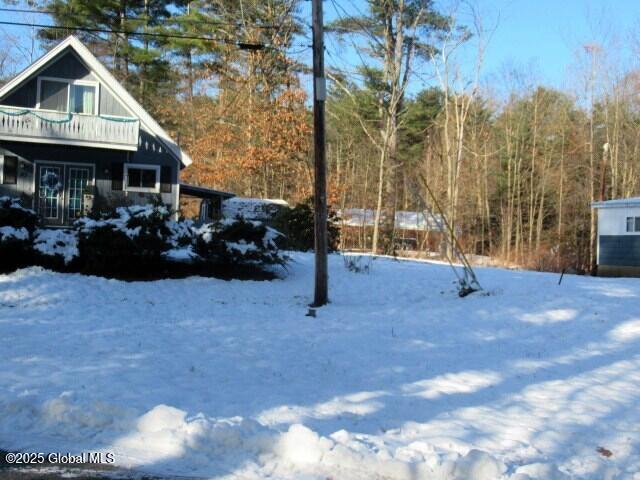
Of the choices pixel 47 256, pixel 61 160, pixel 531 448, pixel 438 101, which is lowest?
pixel 531 448

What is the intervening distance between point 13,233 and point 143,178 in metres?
10.8

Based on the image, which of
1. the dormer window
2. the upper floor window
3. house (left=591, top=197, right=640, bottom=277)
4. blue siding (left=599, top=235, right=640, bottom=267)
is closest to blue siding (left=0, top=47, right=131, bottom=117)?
the dormer window

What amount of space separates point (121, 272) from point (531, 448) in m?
12.3

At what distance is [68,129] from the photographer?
22703 millimetres

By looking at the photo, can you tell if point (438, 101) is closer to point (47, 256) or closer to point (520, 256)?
point (520, 256)

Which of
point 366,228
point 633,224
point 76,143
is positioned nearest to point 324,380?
point 76,143

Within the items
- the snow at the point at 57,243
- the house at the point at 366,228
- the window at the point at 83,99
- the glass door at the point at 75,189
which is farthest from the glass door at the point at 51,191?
the house at the point at 366,228

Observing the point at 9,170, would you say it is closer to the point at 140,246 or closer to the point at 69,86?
the point at 69,86

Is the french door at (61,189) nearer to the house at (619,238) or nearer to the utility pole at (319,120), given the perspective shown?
the utility pole at (319,120)

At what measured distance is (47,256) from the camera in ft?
49.1

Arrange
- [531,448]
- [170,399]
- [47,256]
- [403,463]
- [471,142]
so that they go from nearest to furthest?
[403,463]
[531,448]
[170,399]
[47,256]
[471,142]

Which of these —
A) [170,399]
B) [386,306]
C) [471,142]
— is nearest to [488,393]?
[170,399]

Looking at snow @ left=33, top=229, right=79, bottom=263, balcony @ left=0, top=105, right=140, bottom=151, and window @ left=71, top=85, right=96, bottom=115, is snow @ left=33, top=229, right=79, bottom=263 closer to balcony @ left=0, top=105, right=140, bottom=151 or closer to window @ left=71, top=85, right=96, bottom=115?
balcony @ left=0, top=105, right=140, bottom=151

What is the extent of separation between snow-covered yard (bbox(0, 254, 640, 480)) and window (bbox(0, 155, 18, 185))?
35.3 ft
